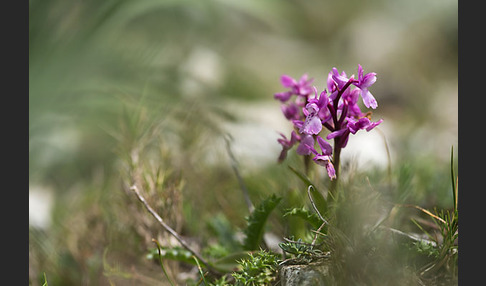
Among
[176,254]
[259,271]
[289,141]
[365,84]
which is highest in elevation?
[365,84]

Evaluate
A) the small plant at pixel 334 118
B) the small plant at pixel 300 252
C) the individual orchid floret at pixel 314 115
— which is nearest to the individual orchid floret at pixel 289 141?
the small plant at pixel 334 118

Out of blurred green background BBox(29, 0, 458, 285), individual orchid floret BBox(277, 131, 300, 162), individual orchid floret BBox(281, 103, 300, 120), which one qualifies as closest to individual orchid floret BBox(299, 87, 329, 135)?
individual orchid floret BBox(277, 131, 300, 162)

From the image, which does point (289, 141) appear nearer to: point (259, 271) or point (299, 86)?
point (299, 86)

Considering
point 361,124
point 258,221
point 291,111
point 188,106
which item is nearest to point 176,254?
point 258,221

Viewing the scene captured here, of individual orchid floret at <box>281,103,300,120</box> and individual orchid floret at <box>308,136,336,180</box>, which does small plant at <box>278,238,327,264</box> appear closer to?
individual orchid floret at <box>308,136,336,180</box>

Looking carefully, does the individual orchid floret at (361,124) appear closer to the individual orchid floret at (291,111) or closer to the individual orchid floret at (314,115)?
the individual orchid floret at (314,115)

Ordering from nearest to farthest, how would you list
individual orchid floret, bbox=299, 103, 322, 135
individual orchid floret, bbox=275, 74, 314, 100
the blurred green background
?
individual orchid floret, bbox=299, 103, 322, 135, individual orchid floret, bbox=275, 74, 314, 100, the blurred green background
